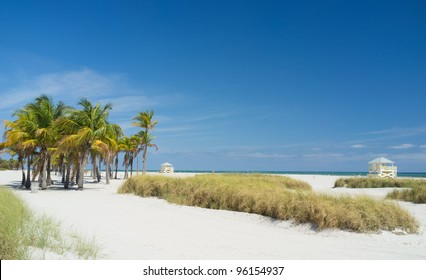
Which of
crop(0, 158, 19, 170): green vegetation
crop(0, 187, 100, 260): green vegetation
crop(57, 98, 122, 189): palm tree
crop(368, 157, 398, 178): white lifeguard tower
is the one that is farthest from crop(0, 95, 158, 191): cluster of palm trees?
crop(0, 158, 19, 170): green vegetation

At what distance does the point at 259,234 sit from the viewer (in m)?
8.85

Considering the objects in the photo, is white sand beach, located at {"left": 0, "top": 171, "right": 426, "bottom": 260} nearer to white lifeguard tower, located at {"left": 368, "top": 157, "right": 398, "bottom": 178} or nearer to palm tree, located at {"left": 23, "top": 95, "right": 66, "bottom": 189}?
palm tree, located at {"left": 23, "top": 95, "right": 66, "bottom": 189}

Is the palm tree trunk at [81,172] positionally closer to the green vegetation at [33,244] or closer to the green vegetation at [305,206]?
the green vegetation at [305,206]

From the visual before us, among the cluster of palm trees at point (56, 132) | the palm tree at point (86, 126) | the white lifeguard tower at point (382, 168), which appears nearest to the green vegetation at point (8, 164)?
the cluster of palm trees at point (56, 132)

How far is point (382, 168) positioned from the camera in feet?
135

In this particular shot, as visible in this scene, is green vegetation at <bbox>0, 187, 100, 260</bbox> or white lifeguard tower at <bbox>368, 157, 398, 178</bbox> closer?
green vegetation at <bbox>0, 187, 100, 260</bbox>

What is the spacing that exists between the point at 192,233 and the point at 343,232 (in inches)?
154

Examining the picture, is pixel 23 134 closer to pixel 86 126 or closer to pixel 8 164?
pixel 86 126

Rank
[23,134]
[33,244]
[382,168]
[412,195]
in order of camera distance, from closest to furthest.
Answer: [33,244] → [412,195] → [23,134] → [382,168]

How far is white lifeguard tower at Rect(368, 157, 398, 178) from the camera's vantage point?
132 feet

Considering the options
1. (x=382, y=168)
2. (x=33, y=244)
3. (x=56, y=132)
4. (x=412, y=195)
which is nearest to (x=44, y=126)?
(x=56, y=132)

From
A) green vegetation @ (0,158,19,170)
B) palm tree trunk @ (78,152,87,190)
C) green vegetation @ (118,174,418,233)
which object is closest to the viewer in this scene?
green vegetation @ (118,174,418,233)

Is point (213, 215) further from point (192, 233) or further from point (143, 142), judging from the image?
point (143, 142)

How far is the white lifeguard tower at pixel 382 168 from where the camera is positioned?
132 feet
